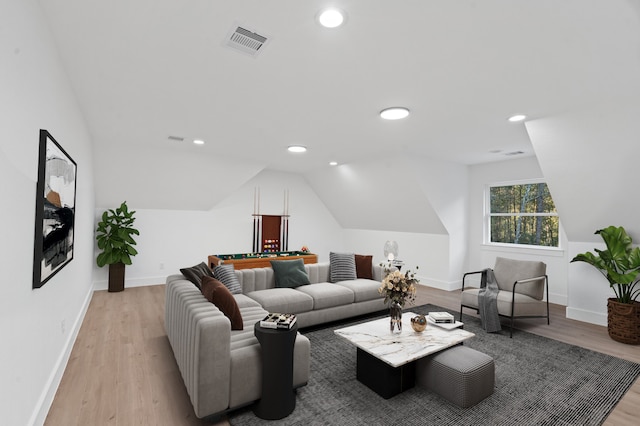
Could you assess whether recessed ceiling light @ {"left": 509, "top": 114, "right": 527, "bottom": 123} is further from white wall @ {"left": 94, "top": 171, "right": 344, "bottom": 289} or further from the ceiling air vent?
white wall @ {"left": 94, "top": 171, "right": 344, "bottom": 289}

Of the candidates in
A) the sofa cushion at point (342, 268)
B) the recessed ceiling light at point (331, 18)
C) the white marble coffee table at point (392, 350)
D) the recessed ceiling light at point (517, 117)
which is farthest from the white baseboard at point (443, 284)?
the recessed ceiling light at point (331, 18)

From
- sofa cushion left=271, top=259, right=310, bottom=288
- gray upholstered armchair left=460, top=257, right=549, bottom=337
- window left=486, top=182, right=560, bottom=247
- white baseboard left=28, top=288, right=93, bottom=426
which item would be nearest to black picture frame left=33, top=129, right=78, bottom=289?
white baseboard left=28, top=288, right=93, bottom=426

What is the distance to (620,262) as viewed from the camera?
381 centimetres

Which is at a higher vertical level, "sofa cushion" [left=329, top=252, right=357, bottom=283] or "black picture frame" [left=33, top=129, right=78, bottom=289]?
"black picture frame" [left=33, top=129, right=78, bottom=289]

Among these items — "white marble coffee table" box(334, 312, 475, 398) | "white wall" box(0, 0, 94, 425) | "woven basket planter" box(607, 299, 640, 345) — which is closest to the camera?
"white wall" box(0, 0, 94, 425)

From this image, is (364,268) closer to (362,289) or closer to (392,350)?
(362,289)

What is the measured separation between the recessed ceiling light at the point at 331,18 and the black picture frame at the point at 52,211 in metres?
1.91

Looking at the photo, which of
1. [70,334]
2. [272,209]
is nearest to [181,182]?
[272,209]

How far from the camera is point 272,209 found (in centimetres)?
779

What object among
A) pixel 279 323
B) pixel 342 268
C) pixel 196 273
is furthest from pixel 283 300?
pixel 279 323

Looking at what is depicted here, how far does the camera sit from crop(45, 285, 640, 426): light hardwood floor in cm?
224

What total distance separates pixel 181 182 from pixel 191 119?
2.55m

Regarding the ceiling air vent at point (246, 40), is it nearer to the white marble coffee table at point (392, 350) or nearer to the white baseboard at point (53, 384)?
the white marble coffee table at point (392, 350)

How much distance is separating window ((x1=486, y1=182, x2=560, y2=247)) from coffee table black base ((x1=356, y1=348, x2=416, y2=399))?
14.5ft
